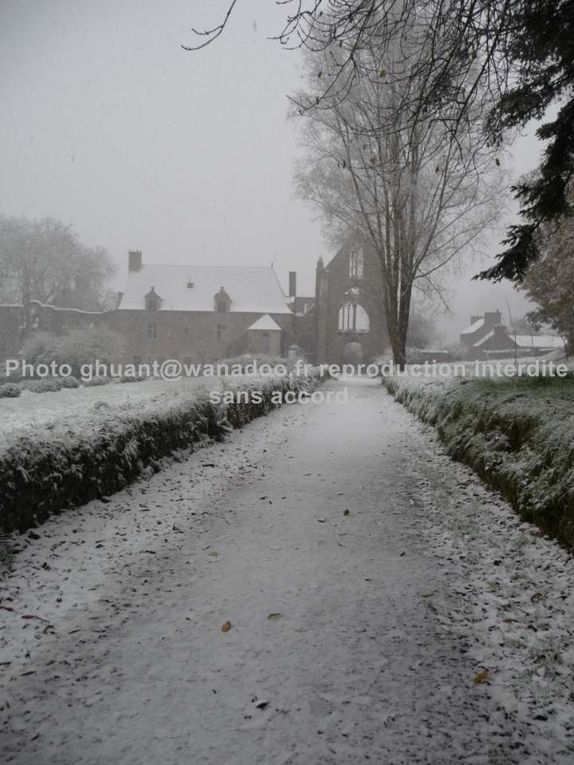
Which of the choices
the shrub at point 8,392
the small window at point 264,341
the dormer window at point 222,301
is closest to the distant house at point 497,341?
the small window at point 264,341

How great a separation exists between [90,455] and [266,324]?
40297mm

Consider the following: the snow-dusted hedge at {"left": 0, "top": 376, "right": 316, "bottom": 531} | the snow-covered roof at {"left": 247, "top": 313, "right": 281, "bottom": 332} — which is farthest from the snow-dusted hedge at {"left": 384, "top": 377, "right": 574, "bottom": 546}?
the snow-covered roof at {"left": 247, "top": 313, "right": 281, "bottom": 332}

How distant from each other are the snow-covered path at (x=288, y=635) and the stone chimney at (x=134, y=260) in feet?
155

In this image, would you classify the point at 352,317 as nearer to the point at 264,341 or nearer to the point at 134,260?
the point at 264,341

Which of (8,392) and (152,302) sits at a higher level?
(152,302)

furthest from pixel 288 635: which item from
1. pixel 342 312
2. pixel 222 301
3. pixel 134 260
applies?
pixel 134 260

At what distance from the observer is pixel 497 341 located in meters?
56.4

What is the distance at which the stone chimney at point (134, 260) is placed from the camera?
4869 cm

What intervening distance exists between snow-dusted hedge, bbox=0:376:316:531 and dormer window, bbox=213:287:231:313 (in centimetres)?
3940

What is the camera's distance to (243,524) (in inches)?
193

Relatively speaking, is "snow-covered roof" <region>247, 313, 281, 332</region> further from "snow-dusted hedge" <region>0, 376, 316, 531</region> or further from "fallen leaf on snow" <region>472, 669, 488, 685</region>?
"fallen leaf on snow" <region>472, 669, 488, 685</region>

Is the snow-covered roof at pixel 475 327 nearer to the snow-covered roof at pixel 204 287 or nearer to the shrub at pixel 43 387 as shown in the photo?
the snow-covered roof at pixel 204 287

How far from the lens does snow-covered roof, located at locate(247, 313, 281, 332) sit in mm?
44594

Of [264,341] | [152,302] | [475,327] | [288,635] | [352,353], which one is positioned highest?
[152,302]
